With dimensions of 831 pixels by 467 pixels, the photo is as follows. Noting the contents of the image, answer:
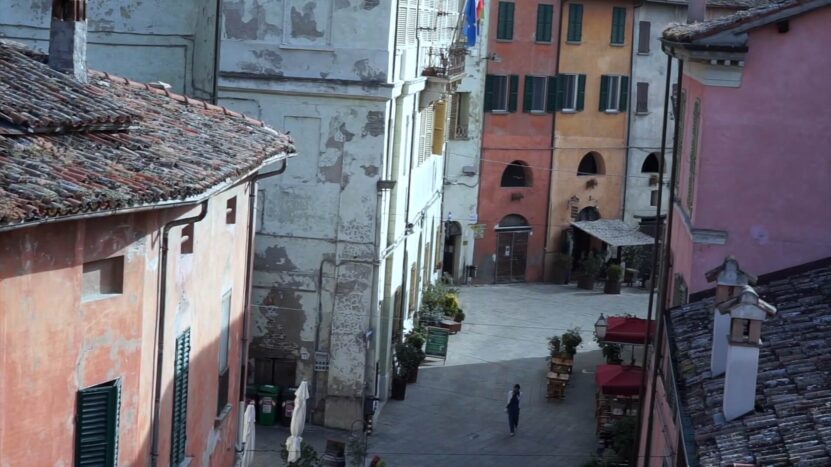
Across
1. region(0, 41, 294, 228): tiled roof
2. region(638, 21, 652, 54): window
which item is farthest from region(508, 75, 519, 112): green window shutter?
region(0, 41, 294, 228): tiled roof

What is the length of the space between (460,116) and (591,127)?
507 centimetres

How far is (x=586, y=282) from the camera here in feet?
158

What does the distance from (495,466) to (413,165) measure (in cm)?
903

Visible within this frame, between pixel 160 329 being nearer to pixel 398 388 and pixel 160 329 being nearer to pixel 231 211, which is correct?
pixel 231 211

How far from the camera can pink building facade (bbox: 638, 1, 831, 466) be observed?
1820cm

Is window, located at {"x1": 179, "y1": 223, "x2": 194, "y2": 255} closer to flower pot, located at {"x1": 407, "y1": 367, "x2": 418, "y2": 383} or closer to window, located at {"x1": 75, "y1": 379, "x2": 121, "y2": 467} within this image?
window, located at {"x1": 75, "y1": 379, "x2": 121, "y2": 467}

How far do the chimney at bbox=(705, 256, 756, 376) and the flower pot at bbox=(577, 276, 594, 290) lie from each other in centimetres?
3142

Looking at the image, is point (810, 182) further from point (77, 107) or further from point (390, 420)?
point (390, 420)

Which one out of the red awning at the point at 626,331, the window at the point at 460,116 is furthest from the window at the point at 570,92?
the red awning at the point at 626,331

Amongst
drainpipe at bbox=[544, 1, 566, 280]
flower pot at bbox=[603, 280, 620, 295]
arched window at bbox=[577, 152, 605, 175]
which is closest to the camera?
flower pot at bbox=[603, 280, 620, 295]

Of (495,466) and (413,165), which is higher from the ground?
(413,165)

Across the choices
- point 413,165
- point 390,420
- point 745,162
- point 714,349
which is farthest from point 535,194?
point 714,349

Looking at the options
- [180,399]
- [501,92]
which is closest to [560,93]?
[501,92]

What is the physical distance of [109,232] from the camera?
13.4 m
